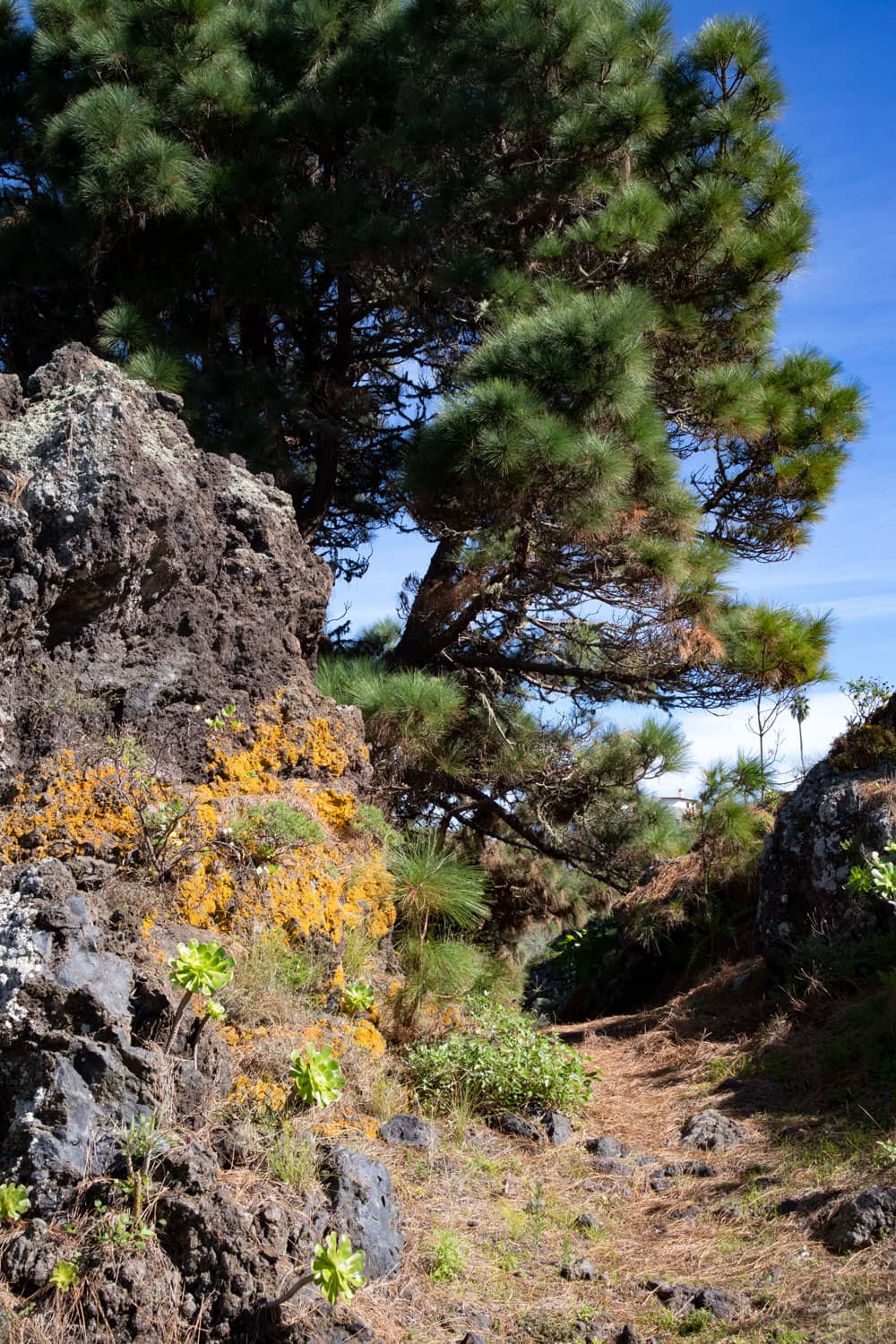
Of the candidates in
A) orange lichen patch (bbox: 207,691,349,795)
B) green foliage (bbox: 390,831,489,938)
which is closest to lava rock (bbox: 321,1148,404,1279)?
green foliage (bbox: 390,831,489,938)

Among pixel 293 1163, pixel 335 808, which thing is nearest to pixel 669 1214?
pixel 293 1163

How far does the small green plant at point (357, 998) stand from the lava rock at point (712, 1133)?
4.66 ft

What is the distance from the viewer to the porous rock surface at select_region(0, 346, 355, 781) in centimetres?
418

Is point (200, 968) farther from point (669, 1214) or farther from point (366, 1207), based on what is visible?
point (669, 1214)

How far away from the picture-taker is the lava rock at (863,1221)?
319cm

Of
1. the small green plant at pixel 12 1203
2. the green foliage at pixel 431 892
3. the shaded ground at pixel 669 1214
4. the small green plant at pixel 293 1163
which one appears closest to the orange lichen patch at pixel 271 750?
the green foliage at pixel 431 892

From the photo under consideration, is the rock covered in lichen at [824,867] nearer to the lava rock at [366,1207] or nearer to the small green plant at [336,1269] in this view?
the lava rock at [366,1207]

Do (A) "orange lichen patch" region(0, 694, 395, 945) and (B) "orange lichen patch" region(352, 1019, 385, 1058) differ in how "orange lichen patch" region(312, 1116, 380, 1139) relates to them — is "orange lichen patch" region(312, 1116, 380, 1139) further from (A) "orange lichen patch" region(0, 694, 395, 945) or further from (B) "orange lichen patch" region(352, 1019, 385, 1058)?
(A) "orange lichen patch" region(0, 694, 395, 945)

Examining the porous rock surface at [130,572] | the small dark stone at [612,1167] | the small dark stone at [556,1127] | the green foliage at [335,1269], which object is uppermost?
the porous rock surface at [130,572]

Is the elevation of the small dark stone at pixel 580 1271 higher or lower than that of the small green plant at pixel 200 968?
lower

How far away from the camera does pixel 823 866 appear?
18.2ft

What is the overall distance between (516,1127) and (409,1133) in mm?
551

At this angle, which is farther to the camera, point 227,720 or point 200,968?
point 227,720

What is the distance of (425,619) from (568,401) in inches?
78.5
